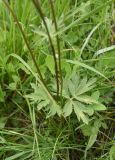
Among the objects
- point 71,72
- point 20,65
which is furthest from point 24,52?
point 71,72

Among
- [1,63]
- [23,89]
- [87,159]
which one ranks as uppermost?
[1,63]

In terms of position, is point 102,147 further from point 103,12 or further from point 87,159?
point 103,12

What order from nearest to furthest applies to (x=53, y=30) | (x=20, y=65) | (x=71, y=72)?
1. (x=53, y=30)
2. (x=71, y=72)
3. (x=20, y=65)

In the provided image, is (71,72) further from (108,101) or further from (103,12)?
(103,12)

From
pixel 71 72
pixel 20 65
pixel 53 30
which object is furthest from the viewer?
pixel 20 65

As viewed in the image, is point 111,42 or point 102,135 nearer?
point 102,135

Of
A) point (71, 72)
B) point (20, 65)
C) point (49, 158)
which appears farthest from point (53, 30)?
point (49, 158)

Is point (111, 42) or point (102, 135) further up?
point (111, 42)
